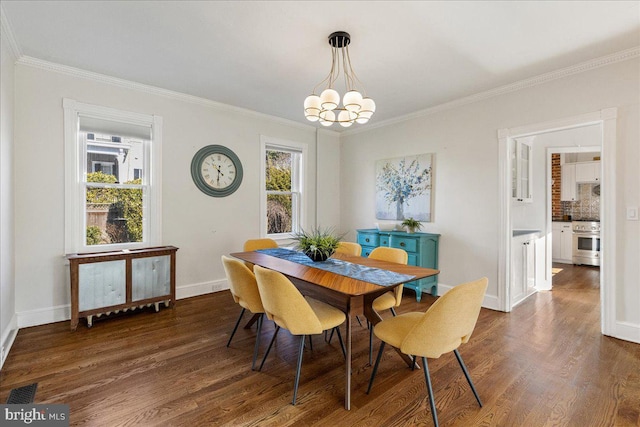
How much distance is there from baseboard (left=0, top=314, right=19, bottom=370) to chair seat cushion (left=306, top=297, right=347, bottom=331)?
7.91 feet

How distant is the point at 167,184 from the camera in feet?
12.6

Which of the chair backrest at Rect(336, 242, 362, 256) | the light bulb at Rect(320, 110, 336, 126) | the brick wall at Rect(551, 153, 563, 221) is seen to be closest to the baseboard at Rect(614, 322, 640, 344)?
the chair backrest at Rect(336, 242, 362, 256)

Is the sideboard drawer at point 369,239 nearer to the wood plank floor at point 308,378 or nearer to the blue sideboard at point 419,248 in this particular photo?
the blue sideboard at point 419,248

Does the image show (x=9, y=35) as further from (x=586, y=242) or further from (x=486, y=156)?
(x=586, y=242)

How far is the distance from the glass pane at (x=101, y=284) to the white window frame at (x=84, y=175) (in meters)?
0.40

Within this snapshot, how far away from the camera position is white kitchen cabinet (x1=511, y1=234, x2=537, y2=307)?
12.3 feet

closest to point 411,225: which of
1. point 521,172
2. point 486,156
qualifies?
point 486,156

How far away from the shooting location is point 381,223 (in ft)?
15.6

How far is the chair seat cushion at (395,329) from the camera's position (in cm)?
183

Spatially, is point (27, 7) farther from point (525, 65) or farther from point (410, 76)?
point (525, 65)

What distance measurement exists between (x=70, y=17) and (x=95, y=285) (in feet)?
7.93

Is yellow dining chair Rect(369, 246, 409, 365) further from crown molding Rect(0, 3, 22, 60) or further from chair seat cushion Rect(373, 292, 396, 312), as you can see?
crown molding Rect(0, 3, 22, 60)

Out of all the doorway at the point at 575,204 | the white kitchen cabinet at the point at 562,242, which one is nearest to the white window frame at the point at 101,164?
the doorway at the point at 575,204

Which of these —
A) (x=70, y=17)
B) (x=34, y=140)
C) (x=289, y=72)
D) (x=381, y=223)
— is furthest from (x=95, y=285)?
(x=381, y=223)
